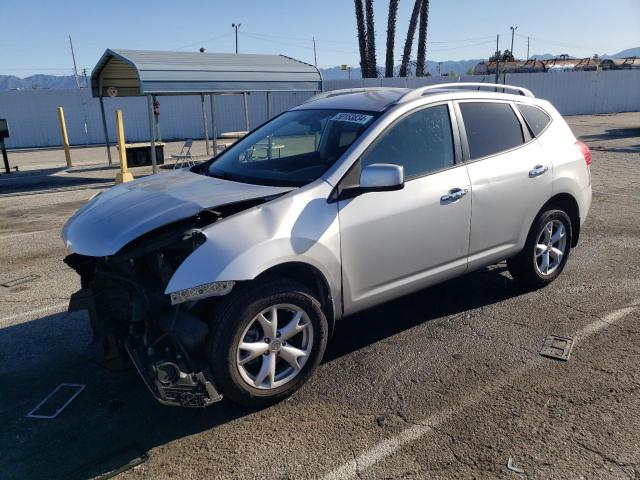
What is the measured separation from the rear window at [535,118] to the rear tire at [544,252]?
74 cm

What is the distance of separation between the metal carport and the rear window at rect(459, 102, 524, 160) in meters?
9.58

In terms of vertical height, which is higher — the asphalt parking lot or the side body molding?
the side body molding

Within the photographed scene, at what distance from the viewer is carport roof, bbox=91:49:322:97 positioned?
13070 mm

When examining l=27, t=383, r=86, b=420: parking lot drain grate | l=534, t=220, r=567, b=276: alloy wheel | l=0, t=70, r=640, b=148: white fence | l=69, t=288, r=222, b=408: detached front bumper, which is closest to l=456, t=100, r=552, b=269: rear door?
l=534, t=220, r=567, b=276: alloy wheel

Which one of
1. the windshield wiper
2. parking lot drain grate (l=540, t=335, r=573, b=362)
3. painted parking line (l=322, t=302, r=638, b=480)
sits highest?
the windshield wiper

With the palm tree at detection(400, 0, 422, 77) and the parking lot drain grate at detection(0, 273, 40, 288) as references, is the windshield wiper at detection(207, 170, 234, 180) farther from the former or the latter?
the palm tree at detection(400, 0, 422, 77)

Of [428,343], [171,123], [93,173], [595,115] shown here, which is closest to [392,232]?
[428,343]

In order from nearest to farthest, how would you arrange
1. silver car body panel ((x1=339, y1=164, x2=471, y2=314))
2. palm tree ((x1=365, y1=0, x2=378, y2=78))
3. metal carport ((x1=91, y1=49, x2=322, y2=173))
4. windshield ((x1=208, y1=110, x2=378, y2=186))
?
silver car body panel ((x1=339, y1=164, x2=471, y2=314)) < windshield ((x1=208, y1=110, x2=378, y2=186)) < metal carport ((x1=91, y1=49, x2=322, y2=173)) < palm tree ((x1=365, y1=0, x2=378, y2=78))

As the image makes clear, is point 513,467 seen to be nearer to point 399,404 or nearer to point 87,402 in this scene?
point 399,404

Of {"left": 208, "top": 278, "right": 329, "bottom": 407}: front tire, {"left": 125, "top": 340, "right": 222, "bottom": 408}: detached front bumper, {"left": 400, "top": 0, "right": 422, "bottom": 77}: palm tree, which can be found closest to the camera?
{"left": 125, "top": 340, "right": 222, "bottom": 408}: detached front bumper

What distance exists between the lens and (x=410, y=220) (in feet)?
12.9

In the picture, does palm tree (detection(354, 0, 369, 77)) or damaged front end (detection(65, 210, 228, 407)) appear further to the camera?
palm tree (detection(354, 0, 369, 77))

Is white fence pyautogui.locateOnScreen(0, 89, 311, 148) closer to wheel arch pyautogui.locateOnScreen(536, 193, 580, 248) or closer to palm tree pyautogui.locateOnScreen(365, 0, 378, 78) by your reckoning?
palm tree pyautogui.locateOnScreen(365, 0, 378, 78)

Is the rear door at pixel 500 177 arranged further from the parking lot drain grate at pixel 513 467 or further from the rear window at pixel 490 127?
the parking lot drain grate at pixel 513 467
